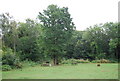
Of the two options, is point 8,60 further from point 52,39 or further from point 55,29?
point 55,29

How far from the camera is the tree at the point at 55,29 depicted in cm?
1736

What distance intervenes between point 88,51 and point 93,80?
786 inches

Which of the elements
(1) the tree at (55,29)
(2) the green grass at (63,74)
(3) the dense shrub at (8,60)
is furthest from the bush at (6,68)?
(1) the tree at (55,29)

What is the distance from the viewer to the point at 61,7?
1795 cm

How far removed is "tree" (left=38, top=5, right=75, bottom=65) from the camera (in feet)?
57.0

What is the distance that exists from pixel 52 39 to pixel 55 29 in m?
1.28

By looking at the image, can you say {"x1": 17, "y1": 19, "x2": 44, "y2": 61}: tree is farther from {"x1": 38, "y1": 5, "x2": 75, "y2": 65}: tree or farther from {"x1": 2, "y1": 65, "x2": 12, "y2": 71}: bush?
{"x1": 2, "y1": 65, "x2": 12, "y2": 71}: bush

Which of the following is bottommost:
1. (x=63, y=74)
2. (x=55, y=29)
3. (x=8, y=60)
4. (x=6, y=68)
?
(x=63, y=74)

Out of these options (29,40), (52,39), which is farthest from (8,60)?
(29,40)

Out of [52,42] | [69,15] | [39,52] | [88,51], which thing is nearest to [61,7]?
[69,15]

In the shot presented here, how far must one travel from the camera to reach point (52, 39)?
17.7m

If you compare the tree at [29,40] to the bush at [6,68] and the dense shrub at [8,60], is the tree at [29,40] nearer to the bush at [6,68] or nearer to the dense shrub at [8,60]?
the dense shrub at [8,60]

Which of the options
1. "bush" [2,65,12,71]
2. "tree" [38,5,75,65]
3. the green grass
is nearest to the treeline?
"tree" [38,5,75,65]

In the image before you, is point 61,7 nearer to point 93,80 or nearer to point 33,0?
point 33,0
